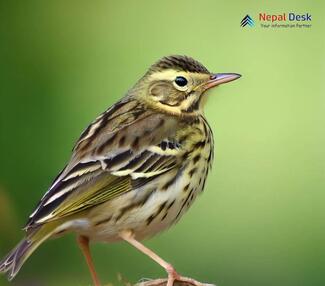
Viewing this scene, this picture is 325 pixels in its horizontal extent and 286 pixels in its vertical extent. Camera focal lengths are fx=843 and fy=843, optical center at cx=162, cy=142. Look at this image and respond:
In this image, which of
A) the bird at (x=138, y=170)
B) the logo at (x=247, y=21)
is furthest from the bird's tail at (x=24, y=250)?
the logo at (x=247, y=21)

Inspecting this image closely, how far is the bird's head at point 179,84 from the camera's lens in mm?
3486

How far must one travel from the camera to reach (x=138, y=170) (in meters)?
3.29

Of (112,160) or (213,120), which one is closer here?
(112,160)

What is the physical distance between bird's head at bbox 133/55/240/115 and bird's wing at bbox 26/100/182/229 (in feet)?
0.24

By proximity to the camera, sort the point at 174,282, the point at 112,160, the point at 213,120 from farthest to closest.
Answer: the point at 213,120 → the point at 112,160 → the point at 174,282

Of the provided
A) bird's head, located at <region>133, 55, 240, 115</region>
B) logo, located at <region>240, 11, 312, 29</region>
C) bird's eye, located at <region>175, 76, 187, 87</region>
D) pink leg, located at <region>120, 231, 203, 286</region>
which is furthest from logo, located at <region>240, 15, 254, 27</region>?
pink leg, located at <region>120, 231, 203, 286</region>

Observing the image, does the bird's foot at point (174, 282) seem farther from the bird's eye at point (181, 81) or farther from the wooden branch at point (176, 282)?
the bird's eye at point (181, 81)

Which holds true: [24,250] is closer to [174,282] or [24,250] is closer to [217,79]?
[174,282]

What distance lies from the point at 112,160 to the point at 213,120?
3.56 feet

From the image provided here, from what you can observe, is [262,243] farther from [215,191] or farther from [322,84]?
[322,84]

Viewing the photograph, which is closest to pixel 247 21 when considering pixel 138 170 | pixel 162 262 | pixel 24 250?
pixel 138 170

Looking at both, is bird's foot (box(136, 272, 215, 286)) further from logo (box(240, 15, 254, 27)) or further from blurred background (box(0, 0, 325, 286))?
logo (box(240, 15, 254, 27))

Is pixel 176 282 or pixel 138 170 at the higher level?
pixel 138 170

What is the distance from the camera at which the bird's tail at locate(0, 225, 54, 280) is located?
2.95 m
